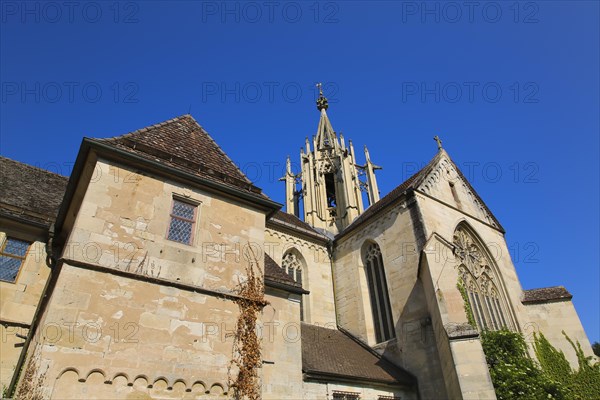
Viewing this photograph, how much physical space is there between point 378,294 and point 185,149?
32.6 feet

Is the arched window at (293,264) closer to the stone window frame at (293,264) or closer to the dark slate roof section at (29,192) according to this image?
the stone window frame at (293,264)

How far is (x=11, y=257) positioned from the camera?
394 inches

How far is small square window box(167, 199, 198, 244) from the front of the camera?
27.9ft

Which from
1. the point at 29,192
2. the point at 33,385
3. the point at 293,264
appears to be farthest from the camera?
the point at 293,264

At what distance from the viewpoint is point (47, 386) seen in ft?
19.6

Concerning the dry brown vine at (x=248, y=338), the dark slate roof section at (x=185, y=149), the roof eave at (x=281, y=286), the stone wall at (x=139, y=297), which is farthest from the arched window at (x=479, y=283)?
the stone wall at (x=139, y=297)

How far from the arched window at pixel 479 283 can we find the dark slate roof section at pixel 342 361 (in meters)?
3.87

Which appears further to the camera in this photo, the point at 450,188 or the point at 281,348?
the point at 450,188

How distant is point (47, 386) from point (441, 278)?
33.4 feet

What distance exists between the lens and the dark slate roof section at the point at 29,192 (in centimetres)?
1036

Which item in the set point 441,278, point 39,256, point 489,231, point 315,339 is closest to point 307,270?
point 315,339

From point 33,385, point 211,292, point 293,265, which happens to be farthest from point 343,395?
point 33,385

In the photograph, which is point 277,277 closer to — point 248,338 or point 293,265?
point 248,338

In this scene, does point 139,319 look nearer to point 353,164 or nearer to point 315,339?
point 315,339
